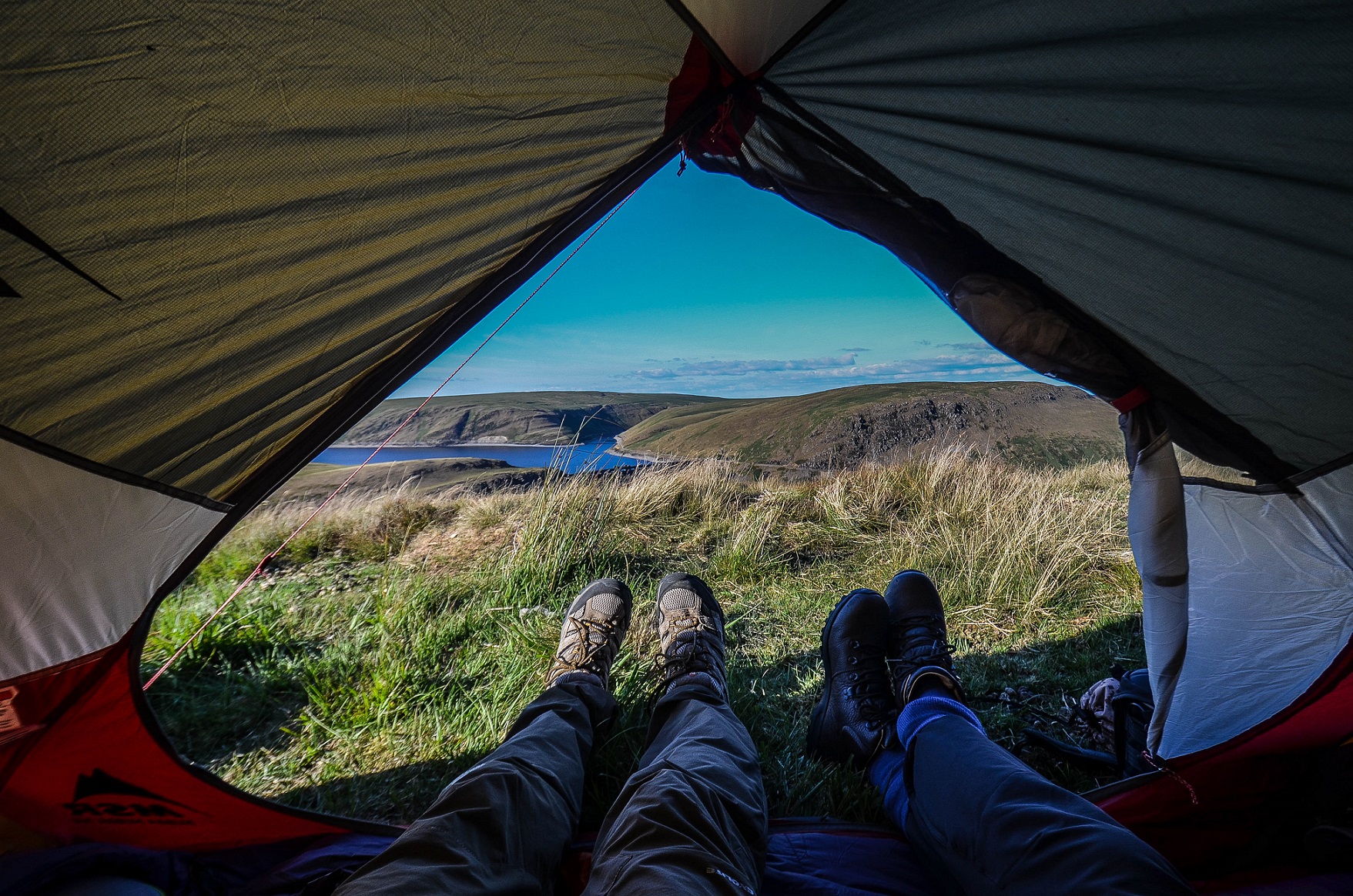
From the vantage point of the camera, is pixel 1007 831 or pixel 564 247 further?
pixel 564 247

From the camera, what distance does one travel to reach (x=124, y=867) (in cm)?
92

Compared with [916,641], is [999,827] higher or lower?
lower

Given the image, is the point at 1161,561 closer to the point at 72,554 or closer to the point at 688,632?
the point at 688,632

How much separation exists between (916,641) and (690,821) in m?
1.12

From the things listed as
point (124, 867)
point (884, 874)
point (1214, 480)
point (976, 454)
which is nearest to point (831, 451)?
point (976, 454)

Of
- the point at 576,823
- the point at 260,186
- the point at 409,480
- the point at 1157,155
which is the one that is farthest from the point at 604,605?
the point at 409,480

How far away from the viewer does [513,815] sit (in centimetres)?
103

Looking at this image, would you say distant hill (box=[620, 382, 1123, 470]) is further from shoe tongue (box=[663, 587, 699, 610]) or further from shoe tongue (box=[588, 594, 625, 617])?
shoe tongue (box=[588, 594, 625, 617])

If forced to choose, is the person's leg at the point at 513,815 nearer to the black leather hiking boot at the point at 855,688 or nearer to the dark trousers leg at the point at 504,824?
the dark trousers leg at the point at 504,824

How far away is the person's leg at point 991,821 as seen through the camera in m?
0.80

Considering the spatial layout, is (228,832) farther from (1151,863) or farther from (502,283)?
(1151,863)

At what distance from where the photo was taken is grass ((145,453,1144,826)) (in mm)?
1527

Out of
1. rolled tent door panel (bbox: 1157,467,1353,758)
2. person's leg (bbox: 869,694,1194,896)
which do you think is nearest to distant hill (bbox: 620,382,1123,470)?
rolled tent door panel (bbox: 1157,467,1353,758)

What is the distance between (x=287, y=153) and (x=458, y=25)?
0.36m
